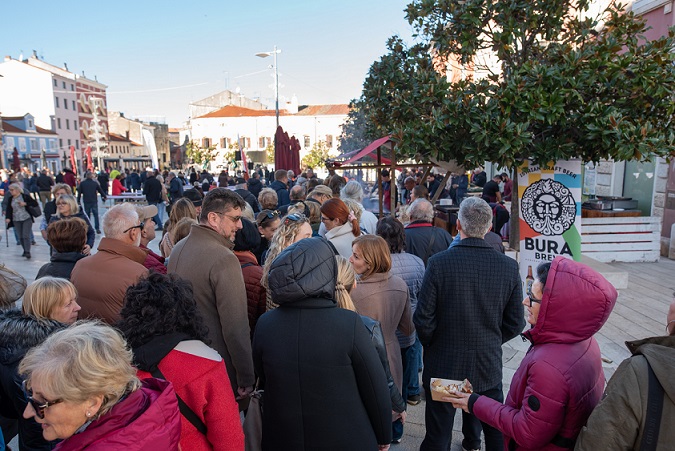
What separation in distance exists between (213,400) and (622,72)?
5515 millimetres

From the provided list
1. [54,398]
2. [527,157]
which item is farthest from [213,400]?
[527,157]

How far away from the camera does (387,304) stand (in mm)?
3045

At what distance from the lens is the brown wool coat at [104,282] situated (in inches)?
110

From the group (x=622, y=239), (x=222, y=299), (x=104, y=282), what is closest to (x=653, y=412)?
(x=222, y=299)

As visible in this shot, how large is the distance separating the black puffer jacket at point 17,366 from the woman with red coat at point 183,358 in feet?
2.05

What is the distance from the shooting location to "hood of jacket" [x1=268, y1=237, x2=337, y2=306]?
1798 millimetres

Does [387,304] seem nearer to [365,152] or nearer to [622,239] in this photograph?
[365,152]

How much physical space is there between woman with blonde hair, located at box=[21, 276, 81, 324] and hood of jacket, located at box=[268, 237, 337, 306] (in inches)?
50.8

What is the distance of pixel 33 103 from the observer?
52.4 m

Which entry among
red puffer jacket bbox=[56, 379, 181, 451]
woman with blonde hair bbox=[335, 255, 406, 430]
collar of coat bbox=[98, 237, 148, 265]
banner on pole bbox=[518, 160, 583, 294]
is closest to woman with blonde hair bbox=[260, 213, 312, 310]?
woman with blonde hair bbox=[335, 255, 406, 430]

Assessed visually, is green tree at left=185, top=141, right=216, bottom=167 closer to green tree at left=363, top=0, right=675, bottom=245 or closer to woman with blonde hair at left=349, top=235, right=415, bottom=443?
green tree at left=363, top=0, right=675, bottom=245

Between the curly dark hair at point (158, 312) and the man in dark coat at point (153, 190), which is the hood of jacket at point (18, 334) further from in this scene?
the man in dark coat at point (153, 190)

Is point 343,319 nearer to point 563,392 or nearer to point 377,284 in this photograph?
point 563,392

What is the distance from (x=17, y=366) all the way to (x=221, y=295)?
1.00 metres
